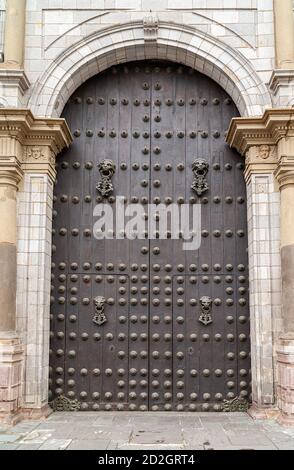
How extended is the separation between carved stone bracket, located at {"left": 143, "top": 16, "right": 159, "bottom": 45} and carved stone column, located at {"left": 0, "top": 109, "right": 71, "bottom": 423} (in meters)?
1.52

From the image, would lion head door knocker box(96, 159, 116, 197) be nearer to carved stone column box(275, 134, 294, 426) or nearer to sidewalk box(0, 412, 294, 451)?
carved stone column box(275, 134, 294, 426)

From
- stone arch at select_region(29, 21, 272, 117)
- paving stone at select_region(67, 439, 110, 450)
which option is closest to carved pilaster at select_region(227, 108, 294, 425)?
stone arch at select_region(29, 21, 272, 117)

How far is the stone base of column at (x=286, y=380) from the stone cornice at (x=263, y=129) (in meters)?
2.24

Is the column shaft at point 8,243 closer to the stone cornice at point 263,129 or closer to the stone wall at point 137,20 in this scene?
the stone wall at point 137,20

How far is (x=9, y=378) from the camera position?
588 cm

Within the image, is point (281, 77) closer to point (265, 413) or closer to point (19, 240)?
point (19, 240)

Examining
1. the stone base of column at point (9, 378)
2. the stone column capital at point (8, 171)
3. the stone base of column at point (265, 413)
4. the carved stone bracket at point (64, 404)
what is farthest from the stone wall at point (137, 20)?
A: the stone base of column at point (265, 413)

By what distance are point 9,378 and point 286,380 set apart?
2.91 m

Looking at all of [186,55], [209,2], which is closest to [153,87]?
[186,55]

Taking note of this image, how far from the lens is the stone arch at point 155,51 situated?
22.0 ft

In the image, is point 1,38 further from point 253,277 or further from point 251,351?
point 251,351

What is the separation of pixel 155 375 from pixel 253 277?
5.39 ft

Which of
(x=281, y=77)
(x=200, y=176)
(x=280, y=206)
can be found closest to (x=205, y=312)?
(x=280, y=206)

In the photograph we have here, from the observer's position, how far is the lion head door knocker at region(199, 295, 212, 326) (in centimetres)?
669
